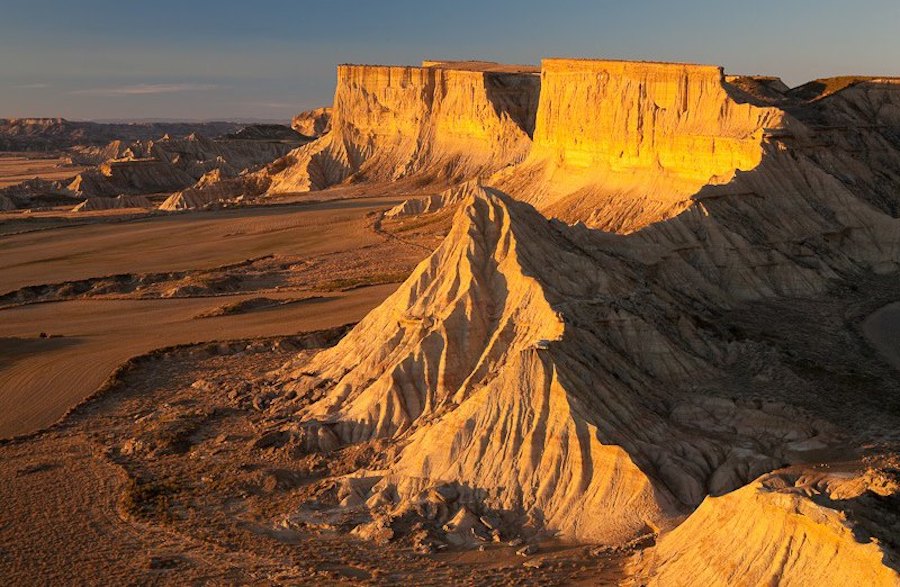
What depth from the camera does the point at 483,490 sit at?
21.7 m

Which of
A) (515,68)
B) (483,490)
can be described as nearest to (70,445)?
(483,490)

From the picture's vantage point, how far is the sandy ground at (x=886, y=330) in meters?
33.3

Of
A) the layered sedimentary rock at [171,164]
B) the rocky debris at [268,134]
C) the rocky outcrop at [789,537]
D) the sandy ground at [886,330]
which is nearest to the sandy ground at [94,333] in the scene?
the sandy ground at [886,330]

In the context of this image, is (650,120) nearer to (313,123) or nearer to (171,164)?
(171,164)

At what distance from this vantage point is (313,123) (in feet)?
533

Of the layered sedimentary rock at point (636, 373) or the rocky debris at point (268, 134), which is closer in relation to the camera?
the layered sedimentary rock at point (636, 373)

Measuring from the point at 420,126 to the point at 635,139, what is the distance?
40149mm

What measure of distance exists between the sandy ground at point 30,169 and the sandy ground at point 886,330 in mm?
107521

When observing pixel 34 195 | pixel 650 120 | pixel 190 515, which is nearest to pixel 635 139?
pixel 650 120

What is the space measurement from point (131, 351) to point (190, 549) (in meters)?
16.8

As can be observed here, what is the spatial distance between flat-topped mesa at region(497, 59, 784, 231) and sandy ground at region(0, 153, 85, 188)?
83657 mm

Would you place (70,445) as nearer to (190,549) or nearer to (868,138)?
(190,549)

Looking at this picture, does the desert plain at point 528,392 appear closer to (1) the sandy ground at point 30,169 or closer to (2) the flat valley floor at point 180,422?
(2) the flat valley floor at point 180,422

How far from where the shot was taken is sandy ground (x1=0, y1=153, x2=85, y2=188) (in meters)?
135
